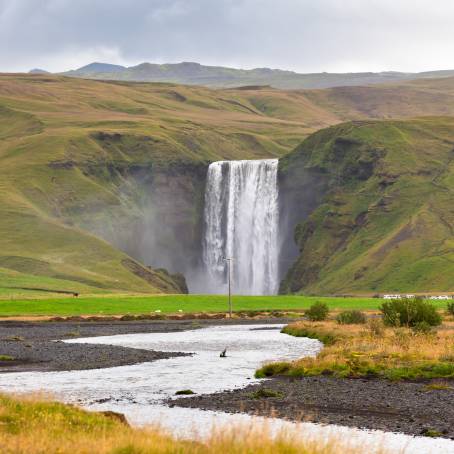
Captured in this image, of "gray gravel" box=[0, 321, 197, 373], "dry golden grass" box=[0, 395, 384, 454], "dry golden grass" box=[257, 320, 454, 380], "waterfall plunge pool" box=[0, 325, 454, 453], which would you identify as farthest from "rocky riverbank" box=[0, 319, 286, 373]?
"dry golden grass" box=[0, 395, 384, 454]

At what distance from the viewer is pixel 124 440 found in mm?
19375

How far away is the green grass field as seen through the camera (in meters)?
116

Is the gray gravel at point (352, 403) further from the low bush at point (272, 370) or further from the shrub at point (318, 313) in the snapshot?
the shrub at point (318, 313)

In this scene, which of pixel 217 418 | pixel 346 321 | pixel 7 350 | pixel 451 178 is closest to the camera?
pixel 217 418

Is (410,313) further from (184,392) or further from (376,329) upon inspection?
(184,392)

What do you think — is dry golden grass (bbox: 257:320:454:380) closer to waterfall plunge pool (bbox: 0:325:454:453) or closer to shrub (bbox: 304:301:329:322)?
waterfall plunge pool (bbox: 0:325:454:453)

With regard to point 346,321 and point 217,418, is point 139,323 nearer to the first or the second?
point 346,321

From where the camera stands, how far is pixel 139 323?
337 feet

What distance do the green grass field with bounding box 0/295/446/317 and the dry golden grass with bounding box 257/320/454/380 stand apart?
60.0 m

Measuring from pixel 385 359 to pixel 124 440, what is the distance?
30.1 m

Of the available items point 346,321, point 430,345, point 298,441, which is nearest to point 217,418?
point 298,441

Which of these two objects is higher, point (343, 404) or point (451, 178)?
point (451, 178)

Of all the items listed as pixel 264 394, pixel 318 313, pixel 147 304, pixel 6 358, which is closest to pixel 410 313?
pixel 318 313

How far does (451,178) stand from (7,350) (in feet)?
468
